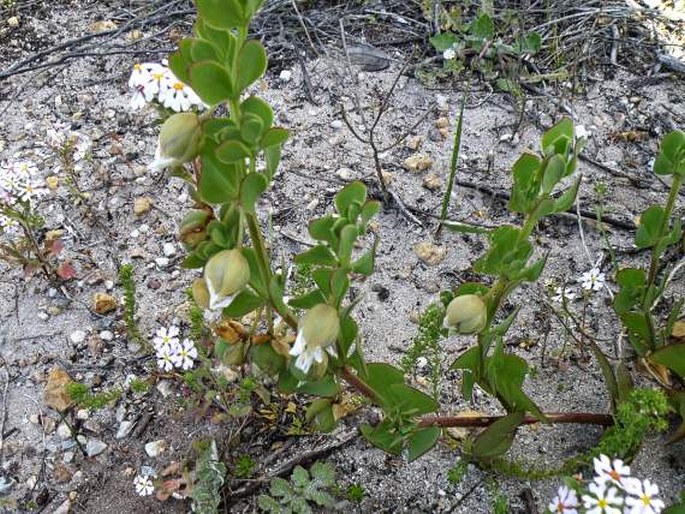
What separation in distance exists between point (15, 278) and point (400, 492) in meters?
1.31

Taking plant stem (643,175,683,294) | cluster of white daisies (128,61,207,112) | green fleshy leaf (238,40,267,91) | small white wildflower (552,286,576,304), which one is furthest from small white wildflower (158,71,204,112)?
small white wildflower (552,286,576,304)

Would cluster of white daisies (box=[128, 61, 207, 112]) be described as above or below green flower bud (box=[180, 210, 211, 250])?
above

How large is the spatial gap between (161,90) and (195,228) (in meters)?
0.42

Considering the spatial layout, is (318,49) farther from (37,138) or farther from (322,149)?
(37,138)

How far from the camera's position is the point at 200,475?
1.75m

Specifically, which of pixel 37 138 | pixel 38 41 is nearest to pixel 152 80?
pixel 37 138

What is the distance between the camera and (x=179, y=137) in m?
1.20

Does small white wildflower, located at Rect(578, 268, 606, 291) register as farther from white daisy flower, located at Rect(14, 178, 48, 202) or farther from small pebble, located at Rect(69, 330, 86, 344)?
white daisy flower, located at Rect(14, 178, 48, 202)

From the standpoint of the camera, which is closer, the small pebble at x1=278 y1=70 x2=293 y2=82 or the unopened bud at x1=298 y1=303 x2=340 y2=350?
the unopened bud at x1=298 y1=303 x2=340 y2=350

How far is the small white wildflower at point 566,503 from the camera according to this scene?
1.44 m

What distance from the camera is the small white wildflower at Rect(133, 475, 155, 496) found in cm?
183

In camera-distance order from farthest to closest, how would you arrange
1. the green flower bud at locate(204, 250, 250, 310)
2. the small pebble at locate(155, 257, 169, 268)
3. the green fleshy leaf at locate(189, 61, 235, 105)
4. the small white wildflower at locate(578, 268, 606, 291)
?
1. the small pebble at locate(155, 257, 169, 268)
2. the small white wildflower at locate(578, 268, 606, 291)
3. the green flower bud at locate(204, 250, 250, 310)
4. the green fleshy leaf at locate(189, 61, 235, 105)

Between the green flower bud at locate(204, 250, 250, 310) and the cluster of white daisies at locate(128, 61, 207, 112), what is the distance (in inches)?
18.4

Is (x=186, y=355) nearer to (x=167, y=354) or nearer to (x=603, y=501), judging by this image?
(x=167, y=354)
